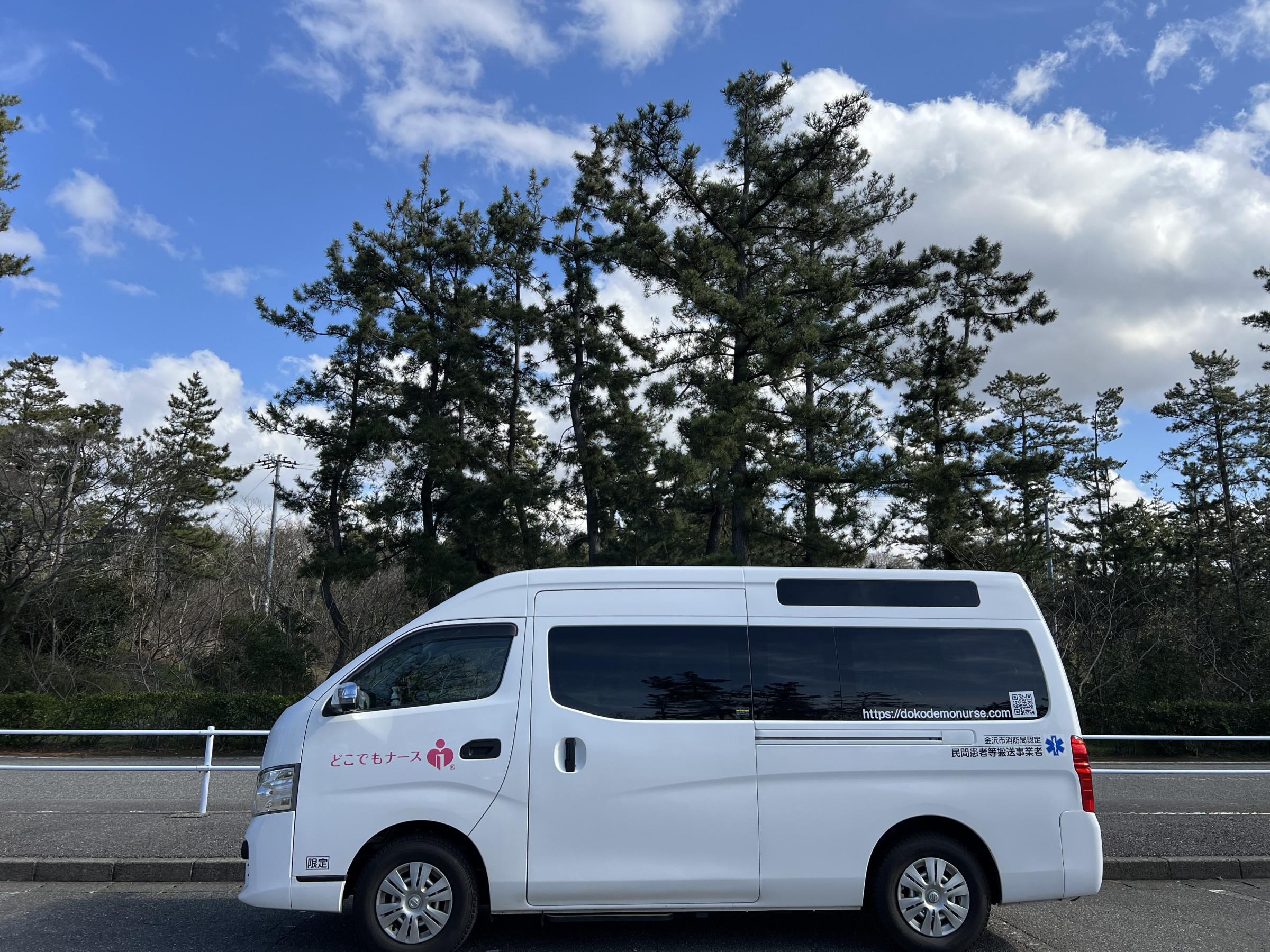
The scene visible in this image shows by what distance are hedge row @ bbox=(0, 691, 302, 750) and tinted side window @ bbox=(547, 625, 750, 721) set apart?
16523 mm

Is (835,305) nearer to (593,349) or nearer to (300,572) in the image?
(593,349)

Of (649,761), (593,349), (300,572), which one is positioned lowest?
(649,761)

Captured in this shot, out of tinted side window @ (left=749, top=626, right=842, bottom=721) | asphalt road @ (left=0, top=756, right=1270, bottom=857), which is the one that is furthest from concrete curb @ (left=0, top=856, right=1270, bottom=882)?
tinted side window @ (left=749, top=626, right=842, bottom=721)

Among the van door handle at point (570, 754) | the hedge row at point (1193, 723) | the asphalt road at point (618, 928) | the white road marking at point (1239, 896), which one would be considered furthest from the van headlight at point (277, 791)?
the hedge row at point (1193, 723)

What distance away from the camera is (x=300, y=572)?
95.2ft

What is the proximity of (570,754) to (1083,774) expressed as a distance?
330cm

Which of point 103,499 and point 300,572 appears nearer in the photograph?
point 103,499

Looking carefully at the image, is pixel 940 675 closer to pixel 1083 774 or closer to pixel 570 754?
pixel 1083 774

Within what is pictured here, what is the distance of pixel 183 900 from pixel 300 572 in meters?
23.5

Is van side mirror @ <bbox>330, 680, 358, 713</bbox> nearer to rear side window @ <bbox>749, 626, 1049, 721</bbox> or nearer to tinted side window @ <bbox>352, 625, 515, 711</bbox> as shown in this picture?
tinted side window @ <bbox>352, 625, 515, 711</bbox>

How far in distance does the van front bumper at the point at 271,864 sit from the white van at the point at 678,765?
14mm

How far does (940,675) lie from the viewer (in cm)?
580

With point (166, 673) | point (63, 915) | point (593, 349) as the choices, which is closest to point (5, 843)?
point (63, 915)

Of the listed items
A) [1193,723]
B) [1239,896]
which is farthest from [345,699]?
[1193,723]
